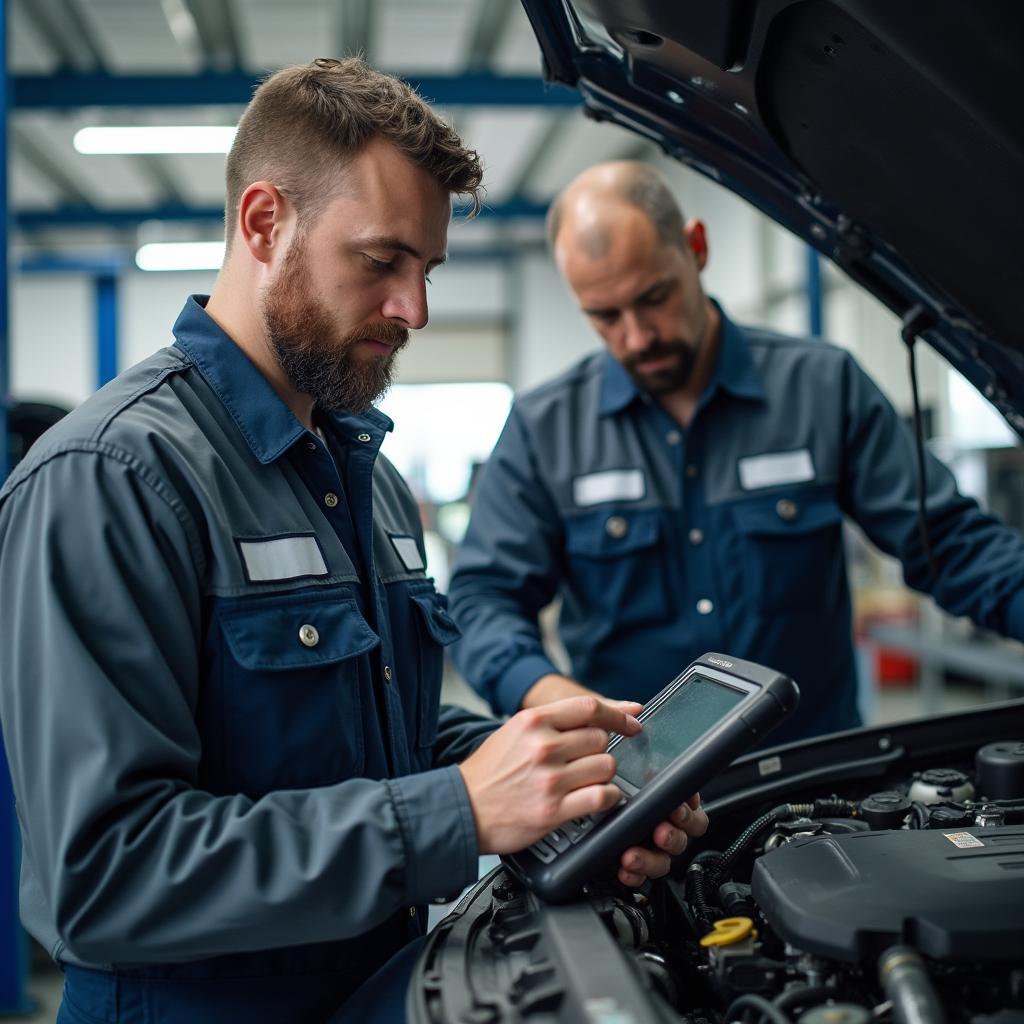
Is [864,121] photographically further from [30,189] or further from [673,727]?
[30,189]

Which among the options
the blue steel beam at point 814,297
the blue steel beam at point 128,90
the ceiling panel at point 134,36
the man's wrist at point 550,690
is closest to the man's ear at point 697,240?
the man's wrist at point 550,690

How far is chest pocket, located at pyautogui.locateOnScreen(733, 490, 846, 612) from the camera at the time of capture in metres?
1.85

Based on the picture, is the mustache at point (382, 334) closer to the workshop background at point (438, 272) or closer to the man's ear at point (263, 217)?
the man's ear at point (263, 217)

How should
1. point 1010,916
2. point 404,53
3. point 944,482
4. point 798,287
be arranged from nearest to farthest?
point 1010,916 < point 944,482 < point 404,53 < point 798,287

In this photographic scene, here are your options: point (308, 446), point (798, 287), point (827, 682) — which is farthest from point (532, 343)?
point (308, 446)

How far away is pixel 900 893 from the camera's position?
851 millimetres

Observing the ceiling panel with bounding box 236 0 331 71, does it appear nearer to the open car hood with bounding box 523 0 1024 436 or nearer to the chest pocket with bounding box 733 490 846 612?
the chest pocket with bounding box 733 490 846 612

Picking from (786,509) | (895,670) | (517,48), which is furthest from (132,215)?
(786,509)

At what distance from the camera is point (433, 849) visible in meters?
0.86

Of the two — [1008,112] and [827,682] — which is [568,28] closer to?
[1008,112]

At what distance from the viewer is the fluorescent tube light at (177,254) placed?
741 cm

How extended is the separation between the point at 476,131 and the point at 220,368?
282 inches

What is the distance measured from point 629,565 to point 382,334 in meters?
0.88

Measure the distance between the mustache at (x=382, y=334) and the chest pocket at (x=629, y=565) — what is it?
825mm
